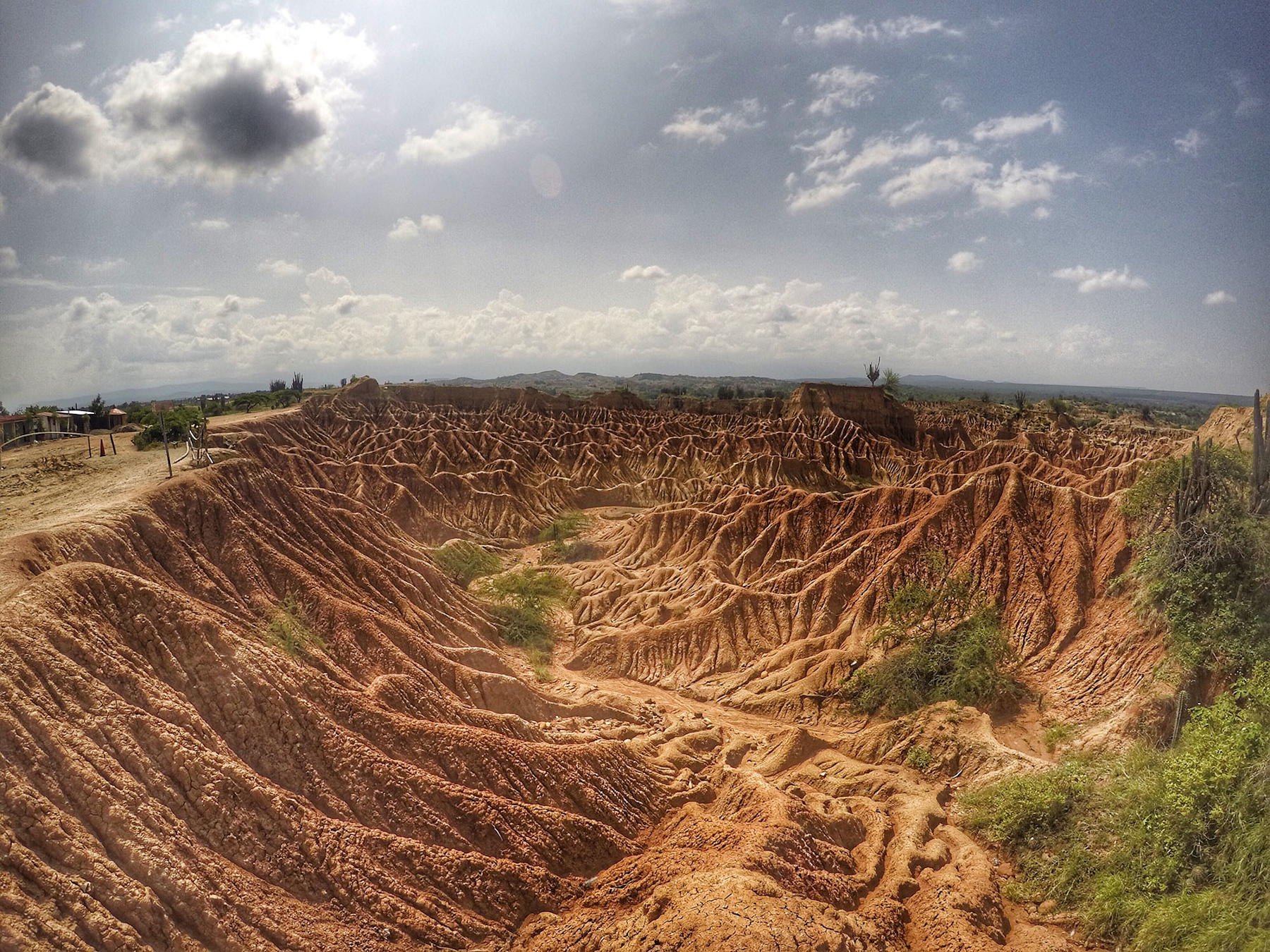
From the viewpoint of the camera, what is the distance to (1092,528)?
1037 inches

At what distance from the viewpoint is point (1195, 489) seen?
762 inches

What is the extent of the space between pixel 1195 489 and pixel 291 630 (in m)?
27.1

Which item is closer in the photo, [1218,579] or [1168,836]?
[1168,836]

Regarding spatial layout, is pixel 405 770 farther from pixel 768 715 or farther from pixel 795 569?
pixel 795 569

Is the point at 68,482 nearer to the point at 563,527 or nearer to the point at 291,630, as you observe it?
the point at 291,630

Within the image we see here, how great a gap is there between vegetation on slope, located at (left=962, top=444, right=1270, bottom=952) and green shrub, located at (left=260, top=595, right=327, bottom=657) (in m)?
17.9

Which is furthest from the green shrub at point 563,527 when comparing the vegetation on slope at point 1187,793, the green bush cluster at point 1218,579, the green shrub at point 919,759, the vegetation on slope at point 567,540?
the green bush cluster at point 1218,579

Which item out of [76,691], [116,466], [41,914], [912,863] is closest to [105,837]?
[41,914]

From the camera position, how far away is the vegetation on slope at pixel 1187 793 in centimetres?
1115

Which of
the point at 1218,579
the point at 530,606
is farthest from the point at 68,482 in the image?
the point at 1218,579

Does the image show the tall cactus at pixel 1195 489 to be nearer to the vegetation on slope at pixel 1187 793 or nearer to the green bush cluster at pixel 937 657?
the vegetation on slope at pixel 1187 793

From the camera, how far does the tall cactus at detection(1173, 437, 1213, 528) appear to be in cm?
1903

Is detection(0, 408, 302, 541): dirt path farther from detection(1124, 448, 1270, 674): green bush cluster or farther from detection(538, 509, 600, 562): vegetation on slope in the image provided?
detection(1124, 448, 1270, 674): green bush cluster

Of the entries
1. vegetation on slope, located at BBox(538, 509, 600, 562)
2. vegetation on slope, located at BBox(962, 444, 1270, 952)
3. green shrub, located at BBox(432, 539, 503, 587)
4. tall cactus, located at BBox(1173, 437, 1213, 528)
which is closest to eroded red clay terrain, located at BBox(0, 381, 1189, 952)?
vegetation on slope, located at BBox(962, 444, 1270, 952)
